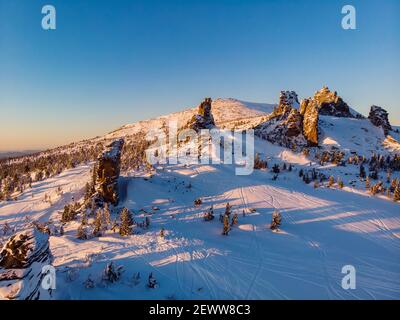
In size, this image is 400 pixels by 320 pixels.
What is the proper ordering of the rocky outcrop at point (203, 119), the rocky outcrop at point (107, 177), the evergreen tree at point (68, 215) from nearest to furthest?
the evergreen tree at point (68, 215), the rocky outcrop at point (107, 177), the rocky outcrop at point (203, 119)

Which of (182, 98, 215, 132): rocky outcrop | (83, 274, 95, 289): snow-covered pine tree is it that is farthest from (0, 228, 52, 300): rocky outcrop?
(182, 98, 215, 132): rocky outcrop

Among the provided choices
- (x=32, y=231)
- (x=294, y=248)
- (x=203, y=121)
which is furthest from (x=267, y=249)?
(x=203, y=121)

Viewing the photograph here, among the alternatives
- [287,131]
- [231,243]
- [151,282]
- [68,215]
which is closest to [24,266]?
[151,282]

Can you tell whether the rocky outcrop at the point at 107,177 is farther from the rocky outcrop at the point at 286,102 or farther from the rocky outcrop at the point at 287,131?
the rocky outcrop at the point at 286,102

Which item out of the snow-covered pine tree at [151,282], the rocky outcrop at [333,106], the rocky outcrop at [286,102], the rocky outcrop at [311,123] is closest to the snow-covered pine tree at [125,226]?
the snow-covered pine tree at [151,282]

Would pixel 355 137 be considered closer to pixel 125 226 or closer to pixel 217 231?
pixel 217 231

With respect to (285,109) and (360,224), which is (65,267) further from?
(285,109)
